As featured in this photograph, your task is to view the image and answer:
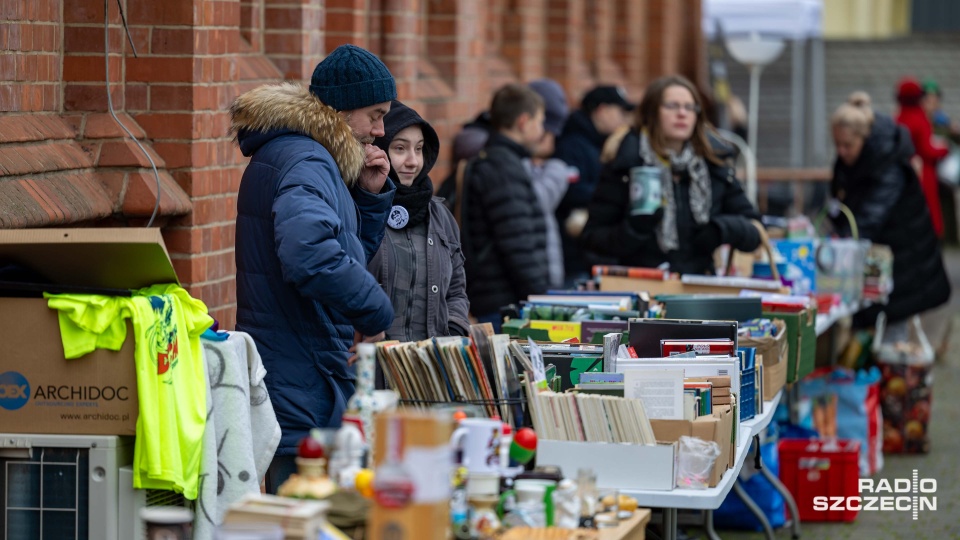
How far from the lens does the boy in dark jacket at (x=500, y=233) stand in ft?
24.1

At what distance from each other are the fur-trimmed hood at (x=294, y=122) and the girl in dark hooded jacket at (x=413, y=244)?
2.22 ft

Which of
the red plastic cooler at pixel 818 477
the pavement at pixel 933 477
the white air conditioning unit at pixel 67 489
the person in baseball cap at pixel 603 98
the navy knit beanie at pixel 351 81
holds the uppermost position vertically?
the person in baseball cap at pixel 603 98

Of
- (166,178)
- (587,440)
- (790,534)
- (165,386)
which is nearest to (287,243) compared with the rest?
(165,386)

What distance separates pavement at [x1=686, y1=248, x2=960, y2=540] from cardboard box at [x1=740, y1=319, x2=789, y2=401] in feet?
3.46

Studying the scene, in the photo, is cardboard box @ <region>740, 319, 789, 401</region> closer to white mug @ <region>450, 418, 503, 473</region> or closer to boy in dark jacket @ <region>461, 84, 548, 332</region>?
boy in dark jacket @ <region>461, 84, 548, 332</region>

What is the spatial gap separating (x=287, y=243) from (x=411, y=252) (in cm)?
116

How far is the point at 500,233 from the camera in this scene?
7344 millimetres

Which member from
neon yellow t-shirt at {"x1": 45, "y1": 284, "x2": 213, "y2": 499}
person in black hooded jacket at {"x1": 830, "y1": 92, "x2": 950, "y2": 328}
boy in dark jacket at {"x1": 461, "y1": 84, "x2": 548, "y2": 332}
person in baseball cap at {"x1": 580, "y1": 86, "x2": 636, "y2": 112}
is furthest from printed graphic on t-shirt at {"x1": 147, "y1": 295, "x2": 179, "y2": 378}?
person in baseball cap at {"x1": 580, "y1": 86, "x2": 636, "y2": 112}

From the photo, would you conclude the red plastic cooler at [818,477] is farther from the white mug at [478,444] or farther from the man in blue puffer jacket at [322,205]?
the white mug at [478,444]

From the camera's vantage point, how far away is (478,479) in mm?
3625

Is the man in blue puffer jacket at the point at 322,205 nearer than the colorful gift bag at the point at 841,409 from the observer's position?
Yes

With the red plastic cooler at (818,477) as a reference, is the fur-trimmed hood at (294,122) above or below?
above

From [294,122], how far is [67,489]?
3.93ft

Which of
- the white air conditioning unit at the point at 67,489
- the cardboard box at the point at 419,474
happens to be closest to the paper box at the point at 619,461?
the white air conditioning unit at the point at 67,489
